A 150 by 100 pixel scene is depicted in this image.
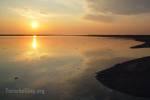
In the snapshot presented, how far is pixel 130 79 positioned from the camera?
2389 cm

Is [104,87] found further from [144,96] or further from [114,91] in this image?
[144,96]

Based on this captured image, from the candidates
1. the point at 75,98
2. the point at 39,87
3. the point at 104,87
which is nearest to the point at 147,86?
the point at 104,87

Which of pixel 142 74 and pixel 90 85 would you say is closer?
pixel 90 85

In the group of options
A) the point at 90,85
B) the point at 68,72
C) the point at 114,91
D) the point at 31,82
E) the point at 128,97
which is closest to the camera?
the point at 128,97

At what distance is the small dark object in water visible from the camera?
2056cm

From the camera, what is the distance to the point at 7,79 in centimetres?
2569

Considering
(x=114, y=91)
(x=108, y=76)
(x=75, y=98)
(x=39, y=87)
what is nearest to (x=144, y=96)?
(x=114, y=91)

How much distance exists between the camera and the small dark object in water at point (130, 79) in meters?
20.6

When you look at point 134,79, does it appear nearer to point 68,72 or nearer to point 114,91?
point 114,91

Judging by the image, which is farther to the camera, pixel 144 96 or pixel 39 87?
pixel 39 87

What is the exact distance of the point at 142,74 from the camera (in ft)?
83.2

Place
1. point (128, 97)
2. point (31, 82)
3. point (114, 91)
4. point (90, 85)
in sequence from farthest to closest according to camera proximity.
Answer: point (31, 82) < point (90, 85) < point (114, 91) < point (128, 97)

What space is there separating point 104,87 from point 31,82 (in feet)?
25.8

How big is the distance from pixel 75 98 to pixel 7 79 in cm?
989
